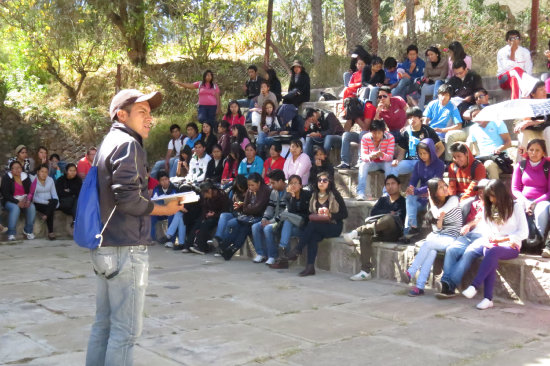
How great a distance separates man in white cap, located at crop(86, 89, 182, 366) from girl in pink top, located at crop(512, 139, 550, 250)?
4569 millimetres

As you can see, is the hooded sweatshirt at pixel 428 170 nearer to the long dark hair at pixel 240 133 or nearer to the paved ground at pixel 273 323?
the paved ground at pixel 273 323

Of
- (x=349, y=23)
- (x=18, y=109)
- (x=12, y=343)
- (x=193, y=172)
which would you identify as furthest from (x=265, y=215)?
(x=18, y=109)

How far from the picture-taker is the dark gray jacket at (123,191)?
3.59 meters

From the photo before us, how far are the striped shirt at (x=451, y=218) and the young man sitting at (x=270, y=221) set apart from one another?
2.48 metres

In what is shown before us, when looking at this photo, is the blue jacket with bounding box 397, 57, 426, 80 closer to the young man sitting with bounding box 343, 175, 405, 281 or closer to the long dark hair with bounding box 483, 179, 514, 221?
the young man sitting with bounding box 343, 175, 405, 281

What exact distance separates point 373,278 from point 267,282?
4.08 ft

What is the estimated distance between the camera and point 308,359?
4.83 metres

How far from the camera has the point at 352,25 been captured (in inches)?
617

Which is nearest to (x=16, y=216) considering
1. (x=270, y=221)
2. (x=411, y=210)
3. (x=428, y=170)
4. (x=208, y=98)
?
(x=208, y=98)

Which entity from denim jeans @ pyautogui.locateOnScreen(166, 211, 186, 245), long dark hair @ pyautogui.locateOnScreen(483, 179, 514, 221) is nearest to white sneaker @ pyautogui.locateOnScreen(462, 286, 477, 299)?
long dark hair @ pyautogui.locateOnScreen(483, 179, 514, 221)

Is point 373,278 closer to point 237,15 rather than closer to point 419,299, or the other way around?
point 419,299

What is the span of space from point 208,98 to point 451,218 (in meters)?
7.41

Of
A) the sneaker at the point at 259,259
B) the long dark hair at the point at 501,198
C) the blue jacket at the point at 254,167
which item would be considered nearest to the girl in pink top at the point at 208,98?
the blue jacket at the point at 254,167

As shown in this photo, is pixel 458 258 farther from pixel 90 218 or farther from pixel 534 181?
pixel 90 218
